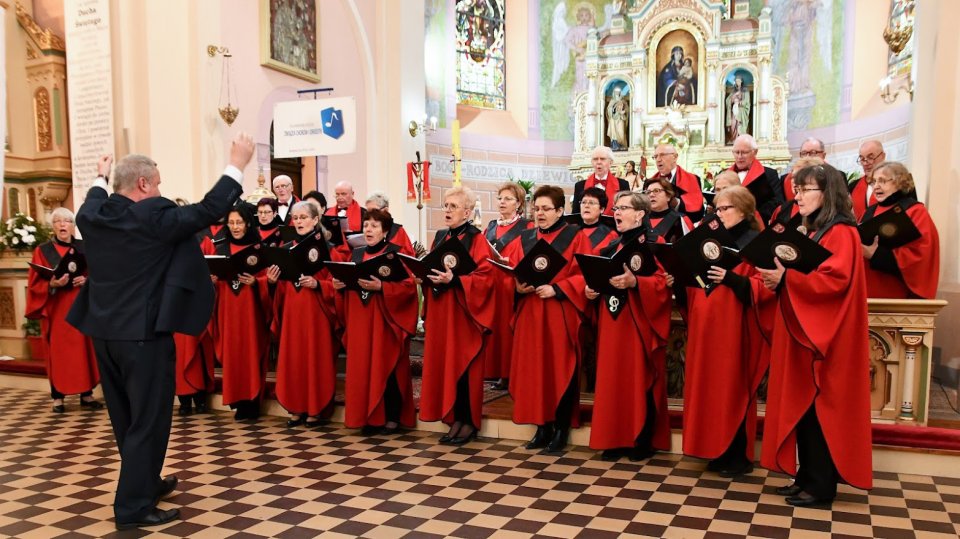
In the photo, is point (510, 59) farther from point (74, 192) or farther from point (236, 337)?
point (236, 337)

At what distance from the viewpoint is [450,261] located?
5.55 metres

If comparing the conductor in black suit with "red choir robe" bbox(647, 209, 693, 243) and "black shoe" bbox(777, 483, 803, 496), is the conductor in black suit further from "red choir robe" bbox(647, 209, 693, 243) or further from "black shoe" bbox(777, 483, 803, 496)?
"black shoe" bbox(777, 483, 803, 496)

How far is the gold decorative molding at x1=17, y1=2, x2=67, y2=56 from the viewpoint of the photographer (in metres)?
10.3

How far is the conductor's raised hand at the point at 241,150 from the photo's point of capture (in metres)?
3.96

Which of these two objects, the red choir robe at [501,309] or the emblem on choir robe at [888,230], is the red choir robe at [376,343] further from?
the emblem on choir robe at [888,230]

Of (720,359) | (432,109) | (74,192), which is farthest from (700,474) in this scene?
(432,109)

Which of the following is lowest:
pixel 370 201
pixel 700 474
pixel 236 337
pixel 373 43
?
pixel 700 474

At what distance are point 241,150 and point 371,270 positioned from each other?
1.97m

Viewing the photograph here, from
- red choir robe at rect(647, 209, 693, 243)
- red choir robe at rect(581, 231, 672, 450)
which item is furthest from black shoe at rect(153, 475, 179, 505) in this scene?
red choir robe at rect(647, 209, 693, 243)

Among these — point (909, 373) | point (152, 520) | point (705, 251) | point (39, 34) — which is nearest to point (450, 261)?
point (705, 251)

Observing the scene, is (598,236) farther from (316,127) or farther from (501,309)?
(316,127)

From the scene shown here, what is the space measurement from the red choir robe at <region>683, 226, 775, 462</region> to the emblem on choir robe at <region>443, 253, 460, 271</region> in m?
1.77

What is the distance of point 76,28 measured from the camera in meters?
9.80

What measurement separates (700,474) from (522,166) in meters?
14.9
